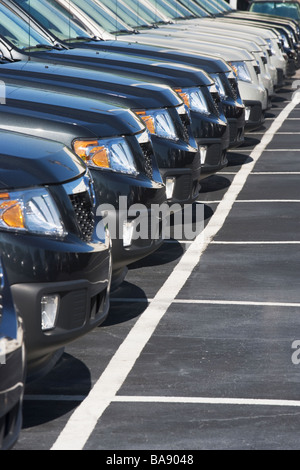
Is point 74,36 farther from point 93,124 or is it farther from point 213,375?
point 213,375

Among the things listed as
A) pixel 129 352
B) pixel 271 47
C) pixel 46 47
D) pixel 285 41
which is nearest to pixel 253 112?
pixel 271 47

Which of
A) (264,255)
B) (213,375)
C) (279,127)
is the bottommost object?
(279,127)

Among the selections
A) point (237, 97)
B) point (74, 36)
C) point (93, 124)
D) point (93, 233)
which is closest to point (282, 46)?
point (237, 97)

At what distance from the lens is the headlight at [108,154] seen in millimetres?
6875

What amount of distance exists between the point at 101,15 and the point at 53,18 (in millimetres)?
2038

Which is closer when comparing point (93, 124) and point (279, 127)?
point (93, 124)

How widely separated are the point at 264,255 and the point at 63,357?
308cm

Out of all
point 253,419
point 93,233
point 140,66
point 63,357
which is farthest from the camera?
point 140,66

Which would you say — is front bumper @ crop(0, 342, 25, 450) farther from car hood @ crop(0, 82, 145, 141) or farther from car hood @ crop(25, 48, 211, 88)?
car hood @ crop(25, 48, 211, 88)

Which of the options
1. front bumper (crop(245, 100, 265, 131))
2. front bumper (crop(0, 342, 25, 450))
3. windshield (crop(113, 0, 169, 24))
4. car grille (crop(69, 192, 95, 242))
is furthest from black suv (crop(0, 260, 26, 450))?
windshield (crop(113, 0, 169, 24))

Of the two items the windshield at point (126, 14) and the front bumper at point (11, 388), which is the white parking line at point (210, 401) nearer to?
the front bumper at point (11, 388)

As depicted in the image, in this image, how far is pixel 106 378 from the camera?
5.85 metres

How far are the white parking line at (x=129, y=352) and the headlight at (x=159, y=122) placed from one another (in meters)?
0.94

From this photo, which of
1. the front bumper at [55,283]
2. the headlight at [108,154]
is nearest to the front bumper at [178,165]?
the headlight at [108,154]
